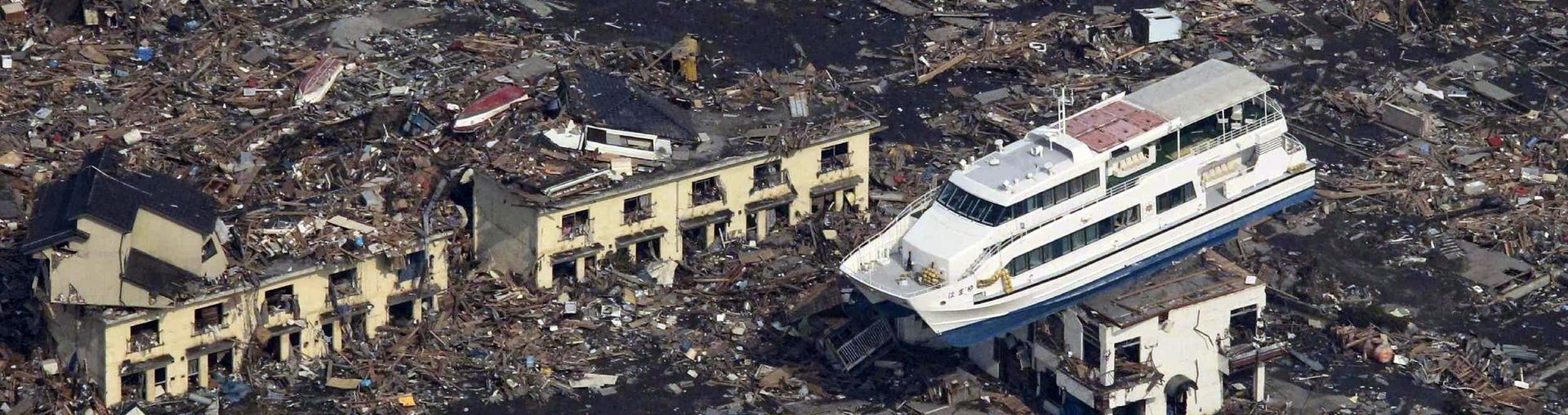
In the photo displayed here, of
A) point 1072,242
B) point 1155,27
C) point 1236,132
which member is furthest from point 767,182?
point 1155,27

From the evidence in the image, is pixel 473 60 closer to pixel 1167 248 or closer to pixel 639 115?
pixel 639 115

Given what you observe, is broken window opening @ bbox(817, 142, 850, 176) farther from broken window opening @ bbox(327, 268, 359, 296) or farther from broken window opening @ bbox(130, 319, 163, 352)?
broken window opening @ bbox(130, 319, 163, 352)

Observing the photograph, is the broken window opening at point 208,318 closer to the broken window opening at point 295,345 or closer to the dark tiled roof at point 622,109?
the broken window opening at point 295,345

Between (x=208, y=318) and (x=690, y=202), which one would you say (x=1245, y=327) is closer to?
(x=690, y=202)

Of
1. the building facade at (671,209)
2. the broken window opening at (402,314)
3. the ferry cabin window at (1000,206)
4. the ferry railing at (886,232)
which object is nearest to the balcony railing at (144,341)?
the broken window opening at (402,314)

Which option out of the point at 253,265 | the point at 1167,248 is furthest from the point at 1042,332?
the point at 253,265

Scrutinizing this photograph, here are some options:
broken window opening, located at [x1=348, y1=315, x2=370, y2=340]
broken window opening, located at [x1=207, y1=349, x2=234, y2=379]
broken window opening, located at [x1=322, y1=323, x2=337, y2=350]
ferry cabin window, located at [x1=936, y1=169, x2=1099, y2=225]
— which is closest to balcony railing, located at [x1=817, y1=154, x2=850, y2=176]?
ferry cabin window, located at [x1=936, y1=169, x2=1099, y2=225]
